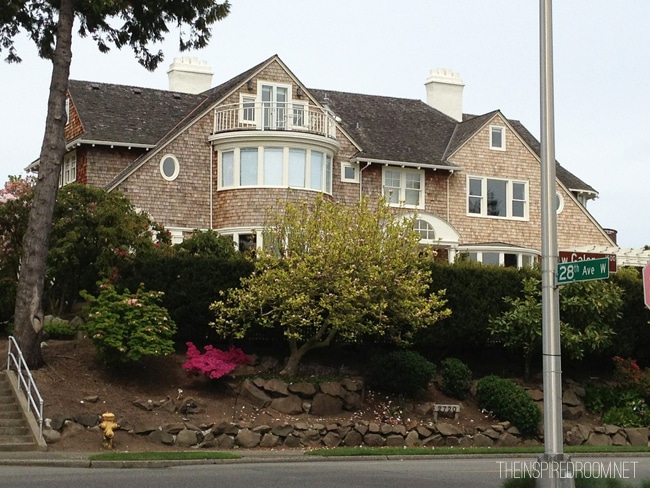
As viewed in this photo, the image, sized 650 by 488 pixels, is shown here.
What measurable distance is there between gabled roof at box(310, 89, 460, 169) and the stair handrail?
18.5 metres

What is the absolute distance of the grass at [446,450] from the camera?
991 inches

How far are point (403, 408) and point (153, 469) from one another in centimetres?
1068

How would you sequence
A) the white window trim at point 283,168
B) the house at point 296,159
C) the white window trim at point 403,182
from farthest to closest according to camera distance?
the white window trim at point 403,182
the house at point 296,159
the white window trim at point 283,168

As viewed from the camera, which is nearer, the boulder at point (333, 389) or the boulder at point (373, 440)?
the boulder at point (373, 440)

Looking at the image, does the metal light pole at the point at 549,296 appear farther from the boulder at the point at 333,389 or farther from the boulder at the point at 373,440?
the boulder at the point at 333,389

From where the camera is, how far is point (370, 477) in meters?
19.4

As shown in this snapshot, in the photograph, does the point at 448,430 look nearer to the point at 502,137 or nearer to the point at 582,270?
the point at 582,270

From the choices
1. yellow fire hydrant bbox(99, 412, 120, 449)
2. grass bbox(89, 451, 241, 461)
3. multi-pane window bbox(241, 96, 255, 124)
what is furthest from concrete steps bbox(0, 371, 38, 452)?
multi-pane window bbox(241, 96, 255, 124)

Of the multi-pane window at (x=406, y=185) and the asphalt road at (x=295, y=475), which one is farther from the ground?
the multi-pane window at (x=406, y=185)

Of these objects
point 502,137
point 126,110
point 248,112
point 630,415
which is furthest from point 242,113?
point 630,415

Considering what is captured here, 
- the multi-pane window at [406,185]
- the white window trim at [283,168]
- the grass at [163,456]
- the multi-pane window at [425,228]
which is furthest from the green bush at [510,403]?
the multi-pane window at [406,185]

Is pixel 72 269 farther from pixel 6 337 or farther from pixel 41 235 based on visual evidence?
pixel 41 235

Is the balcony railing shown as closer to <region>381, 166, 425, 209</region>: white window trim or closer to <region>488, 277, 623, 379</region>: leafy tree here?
<region>381, 166, 425, 209</region>: white window trim

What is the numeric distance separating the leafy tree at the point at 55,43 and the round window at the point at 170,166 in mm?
10518
